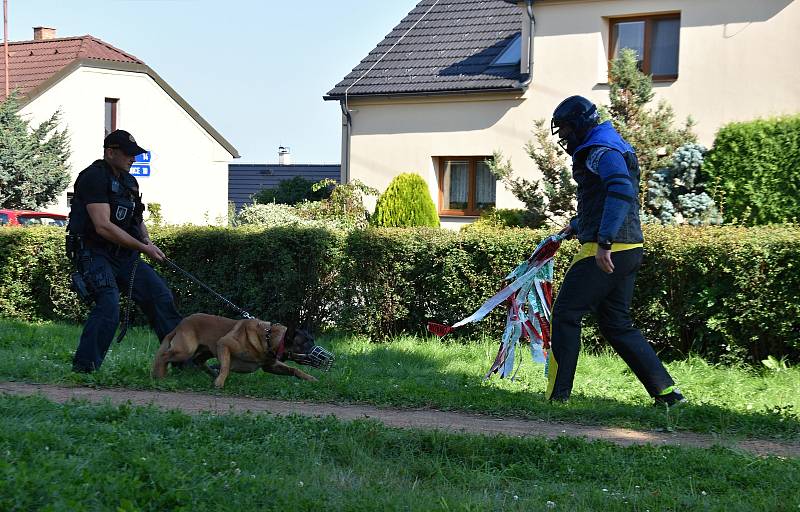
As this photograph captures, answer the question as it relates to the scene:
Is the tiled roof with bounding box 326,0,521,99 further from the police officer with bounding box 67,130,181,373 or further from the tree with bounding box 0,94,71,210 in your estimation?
the police officer with bounding box 67,130,181,373

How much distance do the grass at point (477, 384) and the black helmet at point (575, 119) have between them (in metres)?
1.91

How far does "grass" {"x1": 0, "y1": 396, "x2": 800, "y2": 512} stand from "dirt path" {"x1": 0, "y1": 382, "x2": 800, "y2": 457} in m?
0.49

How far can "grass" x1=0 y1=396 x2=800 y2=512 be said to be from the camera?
14.3 feet

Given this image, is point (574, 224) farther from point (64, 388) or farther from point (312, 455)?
point (64, 388)

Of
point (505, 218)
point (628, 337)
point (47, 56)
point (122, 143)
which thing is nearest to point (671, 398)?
point (628, 337)

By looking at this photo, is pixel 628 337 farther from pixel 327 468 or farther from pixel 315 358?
pixel 327 468

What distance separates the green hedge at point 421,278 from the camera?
8961 millimetres

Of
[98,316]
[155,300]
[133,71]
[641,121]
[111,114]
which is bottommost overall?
[98,316]

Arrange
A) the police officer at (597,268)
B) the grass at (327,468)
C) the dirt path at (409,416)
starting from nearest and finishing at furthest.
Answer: the grass at (327,468)
the dirt path at (409,416)
the police officer at (597,268)

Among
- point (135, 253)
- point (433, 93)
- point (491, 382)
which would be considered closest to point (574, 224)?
point (491, 382)

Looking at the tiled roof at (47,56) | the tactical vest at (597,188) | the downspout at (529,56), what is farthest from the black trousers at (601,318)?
the tiled roof at (47,56)

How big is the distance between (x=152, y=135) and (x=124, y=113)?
1417mm

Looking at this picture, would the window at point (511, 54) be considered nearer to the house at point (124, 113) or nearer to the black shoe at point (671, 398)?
the black shoe at point (671, 398)

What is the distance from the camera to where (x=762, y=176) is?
14742mm
